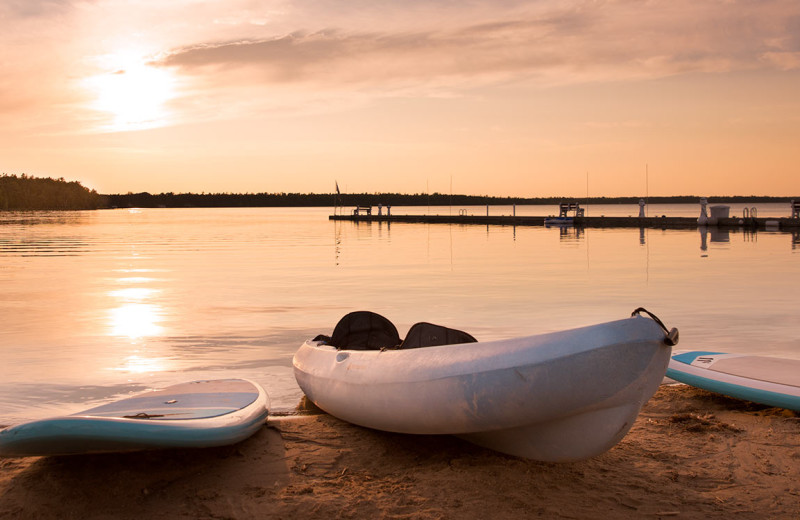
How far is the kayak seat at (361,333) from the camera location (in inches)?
287

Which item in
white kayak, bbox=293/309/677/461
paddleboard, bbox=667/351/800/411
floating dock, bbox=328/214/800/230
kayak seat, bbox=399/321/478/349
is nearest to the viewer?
white kayak, bbox=293/309/677/461

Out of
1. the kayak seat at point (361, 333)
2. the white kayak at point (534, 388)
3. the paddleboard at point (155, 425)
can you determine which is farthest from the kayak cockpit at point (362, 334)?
the white kayak at point (534, 388)

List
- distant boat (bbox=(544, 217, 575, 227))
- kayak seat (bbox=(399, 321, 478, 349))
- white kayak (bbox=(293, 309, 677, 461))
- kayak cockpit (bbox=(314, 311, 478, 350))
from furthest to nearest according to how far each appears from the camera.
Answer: distant boat (bbox=(544, 217, 575, 227)), kayak cockpit (bbox=(314, 311, 478, 350)), kayak seat (bbox=(399, 321, 478, 349)), white kayak (bbox=(293, 309, 677, 461))

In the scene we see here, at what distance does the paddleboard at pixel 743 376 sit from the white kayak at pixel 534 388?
2587mm

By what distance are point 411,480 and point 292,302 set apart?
1137 centimetres

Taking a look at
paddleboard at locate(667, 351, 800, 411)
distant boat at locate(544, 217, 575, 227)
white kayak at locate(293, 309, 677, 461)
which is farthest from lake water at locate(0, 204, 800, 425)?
distant boat at locate(544, 217, 575, 227)

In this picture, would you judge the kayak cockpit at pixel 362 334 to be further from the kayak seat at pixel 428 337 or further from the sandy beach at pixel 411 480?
the sandy beach at pixel 411 480

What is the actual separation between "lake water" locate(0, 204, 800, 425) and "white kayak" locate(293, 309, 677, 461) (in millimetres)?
2654

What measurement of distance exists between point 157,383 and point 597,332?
20.5 ft

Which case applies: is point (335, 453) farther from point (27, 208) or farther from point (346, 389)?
point (27, 208)

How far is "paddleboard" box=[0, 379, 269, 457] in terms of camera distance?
4.53 metres

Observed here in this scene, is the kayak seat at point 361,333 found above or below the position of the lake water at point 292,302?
above

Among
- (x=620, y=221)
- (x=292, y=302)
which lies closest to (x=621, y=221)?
(x=620, y=221)

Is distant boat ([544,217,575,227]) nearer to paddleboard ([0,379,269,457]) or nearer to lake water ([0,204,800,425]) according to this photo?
lake water ([0,204,800,425])
